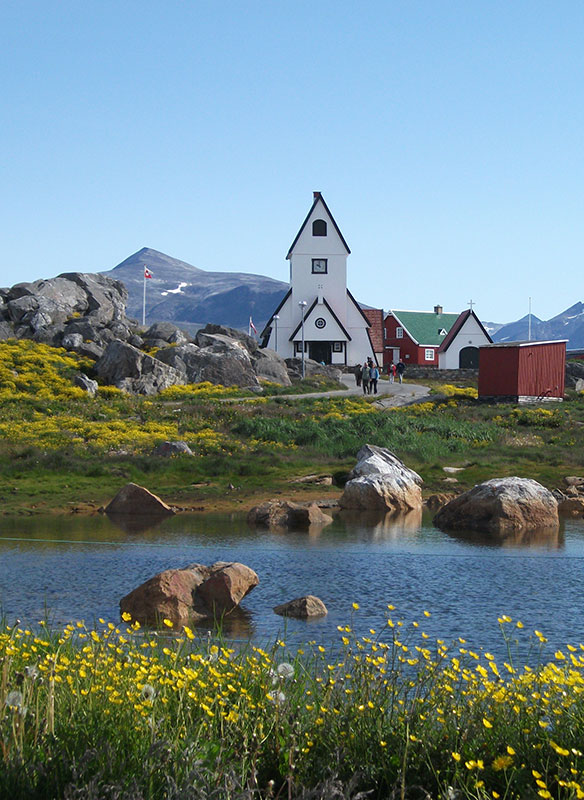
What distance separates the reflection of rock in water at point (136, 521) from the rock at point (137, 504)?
18 centimetres

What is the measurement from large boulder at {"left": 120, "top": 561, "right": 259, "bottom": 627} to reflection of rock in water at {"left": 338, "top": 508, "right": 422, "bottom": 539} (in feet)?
28.8

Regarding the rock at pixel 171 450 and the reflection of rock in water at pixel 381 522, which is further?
the rock at pixel 171 450

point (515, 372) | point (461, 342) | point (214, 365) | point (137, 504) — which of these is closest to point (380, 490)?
point (137, 504)

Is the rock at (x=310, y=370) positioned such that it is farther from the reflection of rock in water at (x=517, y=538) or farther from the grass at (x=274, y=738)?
the grass at (x=274, y=738)

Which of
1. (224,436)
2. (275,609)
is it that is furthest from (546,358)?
(275,609)

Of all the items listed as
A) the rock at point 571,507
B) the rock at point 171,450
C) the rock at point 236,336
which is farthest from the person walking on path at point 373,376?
the rock at point 571,507

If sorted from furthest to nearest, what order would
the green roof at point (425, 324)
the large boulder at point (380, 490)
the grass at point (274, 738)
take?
the green roof at point (425, 324)
the large boulder at point (380, 490)
the grass at point (274, 738)

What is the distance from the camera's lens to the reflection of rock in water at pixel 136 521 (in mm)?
24756

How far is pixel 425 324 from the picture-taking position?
108688mm

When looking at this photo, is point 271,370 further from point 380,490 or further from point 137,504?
point 137,504

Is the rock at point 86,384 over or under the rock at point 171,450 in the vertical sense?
over

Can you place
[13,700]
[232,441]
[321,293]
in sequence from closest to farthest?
[13,700]
[232,441]
[321,293]

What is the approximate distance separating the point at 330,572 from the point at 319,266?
64.5m

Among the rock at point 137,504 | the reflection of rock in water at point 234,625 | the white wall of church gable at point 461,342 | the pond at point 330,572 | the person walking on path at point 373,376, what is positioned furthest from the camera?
the white wall of church gable at point 461,342
